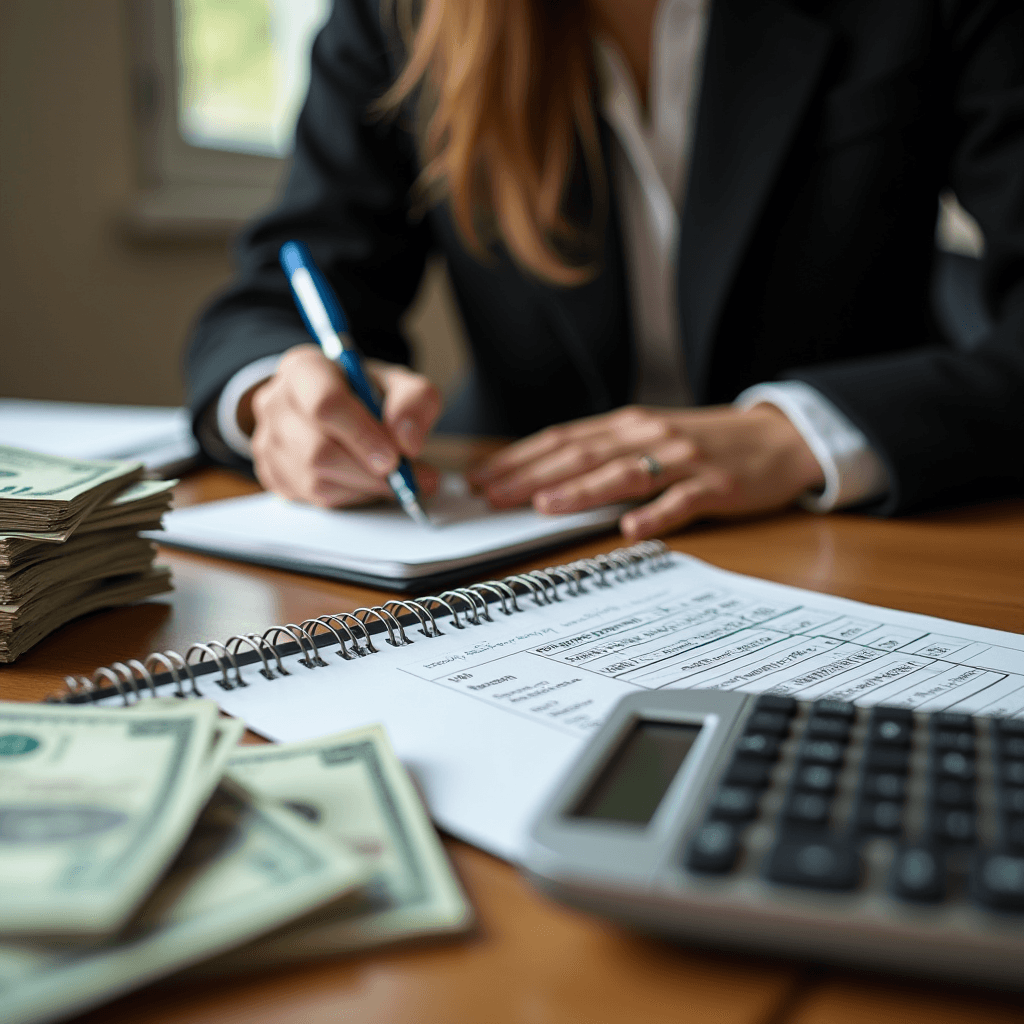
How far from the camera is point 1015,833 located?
23 cm

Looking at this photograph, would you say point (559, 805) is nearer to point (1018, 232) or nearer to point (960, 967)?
point (960, 967)

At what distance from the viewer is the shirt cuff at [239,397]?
81 cm

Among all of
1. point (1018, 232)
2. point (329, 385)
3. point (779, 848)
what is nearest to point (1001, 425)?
point (1018, 232)

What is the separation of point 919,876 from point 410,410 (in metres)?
0.54

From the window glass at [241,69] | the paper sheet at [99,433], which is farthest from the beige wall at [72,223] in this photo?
the paper sheet at [99,433]

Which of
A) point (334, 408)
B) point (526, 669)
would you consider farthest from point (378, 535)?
point (526, 669)

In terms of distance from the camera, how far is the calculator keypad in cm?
21

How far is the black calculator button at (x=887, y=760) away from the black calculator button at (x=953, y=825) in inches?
0.8

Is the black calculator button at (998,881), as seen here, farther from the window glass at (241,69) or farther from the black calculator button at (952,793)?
the window glass at (241,69)

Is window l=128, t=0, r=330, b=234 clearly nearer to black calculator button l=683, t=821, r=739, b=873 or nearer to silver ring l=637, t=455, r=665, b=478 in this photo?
silver ring l=637, t=455, r=665, b=478

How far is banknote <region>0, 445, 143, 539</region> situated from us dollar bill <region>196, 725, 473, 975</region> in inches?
7.5

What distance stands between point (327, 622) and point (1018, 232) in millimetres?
794

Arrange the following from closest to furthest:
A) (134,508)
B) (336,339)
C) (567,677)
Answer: (567,677) < (134,508) < (336,339)

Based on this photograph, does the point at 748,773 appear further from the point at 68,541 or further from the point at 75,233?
the point at 75,233
